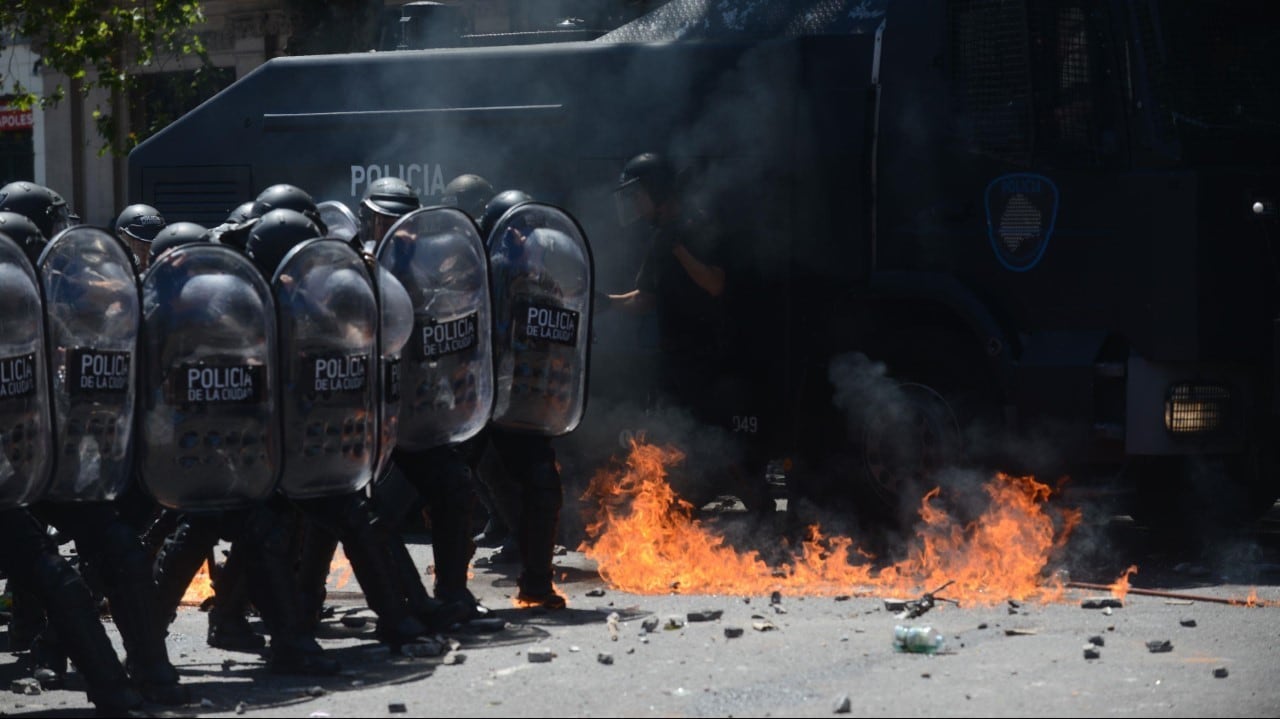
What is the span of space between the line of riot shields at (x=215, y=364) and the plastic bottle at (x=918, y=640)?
2154 mm

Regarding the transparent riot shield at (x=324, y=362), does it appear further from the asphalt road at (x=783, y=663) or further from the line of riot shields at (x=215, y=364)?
the asphalt road at (x=783, y=663)

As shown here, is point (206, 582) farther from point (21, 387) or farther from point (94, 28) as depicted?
point (94, 28)

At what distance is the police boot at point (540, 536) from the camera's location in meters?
8.65

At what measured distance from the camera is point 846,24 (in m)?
10.0

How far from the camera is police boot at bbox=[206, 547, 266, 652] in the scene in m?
7.97

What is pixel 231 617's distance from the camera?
804 centimetres

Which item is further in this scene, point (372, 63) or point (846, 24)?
point (372, 63)

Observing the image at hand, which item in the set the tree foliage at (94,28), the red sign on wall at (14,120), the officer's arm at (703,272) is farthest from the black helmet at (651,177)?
the red sign on wall at (14,120)

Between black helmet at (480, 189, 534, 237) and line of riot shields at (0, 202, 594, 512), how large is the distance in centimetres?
59

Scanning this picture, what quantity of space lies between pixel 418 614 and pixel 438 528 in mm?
387

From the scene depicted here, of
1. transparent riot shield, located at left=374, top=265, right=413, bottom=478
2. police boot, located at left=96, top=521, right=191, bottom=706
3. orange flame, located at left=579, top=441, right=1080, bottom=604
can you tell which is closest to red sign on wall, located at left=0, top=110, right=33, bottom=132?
orange flame, located at left=579, top=441, right=1080, bottom=604

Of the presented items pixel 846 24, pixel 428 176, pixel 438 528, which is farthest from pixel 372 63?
pixel 438 528

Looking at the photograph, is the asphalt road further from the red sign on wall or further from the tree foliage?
the red sign on wall

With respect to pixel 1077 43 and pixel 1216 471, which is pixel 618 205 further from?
pixel 1216 471
